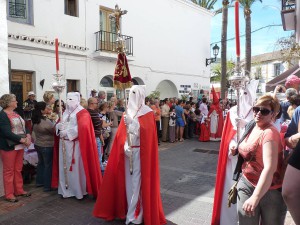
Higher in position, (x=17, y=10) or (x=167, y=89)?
(x=17, y=10)

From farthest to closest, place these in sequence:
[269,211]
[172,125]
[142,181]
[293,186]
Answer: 1. [172,125]
2. [142,181]
3. [269,211]
4. [293,186]

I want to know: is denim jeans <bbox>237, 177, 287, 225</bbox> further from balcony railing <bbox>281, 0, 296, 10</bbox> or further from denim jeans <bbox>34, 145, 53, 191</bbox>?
balcony railing <bbox>281, 0, 296, 10</bbox>

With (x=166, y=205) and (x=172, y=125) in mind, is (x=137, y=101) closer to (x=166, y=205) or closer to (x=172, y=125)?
(x=166, y=205)

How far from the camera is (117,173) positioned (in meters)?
4.03

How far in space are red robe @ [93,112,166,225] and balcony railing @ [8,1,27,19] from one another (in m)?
8.22

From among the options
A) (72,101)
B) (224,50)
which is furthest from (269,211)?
(224,50)

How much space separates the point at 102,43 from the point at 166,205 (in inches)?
377

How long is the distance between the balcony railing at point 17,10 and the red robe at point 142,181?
27.0 feet

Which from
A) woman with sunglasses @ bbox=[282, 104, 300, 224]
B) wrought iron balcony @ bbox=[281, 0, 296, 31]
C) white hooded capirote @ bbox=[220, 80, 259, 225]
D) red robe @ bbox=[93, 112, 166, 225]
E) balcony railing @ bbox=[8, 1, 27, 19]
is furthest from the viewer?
balcony railing @ bbox=[8, 1, 27, 19]

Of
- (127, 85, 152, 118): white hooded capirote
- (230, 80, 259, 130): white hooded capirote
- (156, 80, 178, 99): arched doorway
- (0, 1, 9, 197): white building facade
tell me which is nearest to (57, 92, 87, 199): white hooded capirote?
(0, 1, 9, 197): white building facade

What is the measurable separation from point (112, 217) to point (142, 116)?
59.9 inches

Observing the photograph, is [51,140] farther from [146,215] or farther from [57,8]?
[57,8]

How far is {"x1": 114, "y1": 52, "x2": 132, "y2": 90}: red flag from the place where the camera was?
13.3 ft

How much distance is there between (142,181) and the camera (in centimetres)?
383
